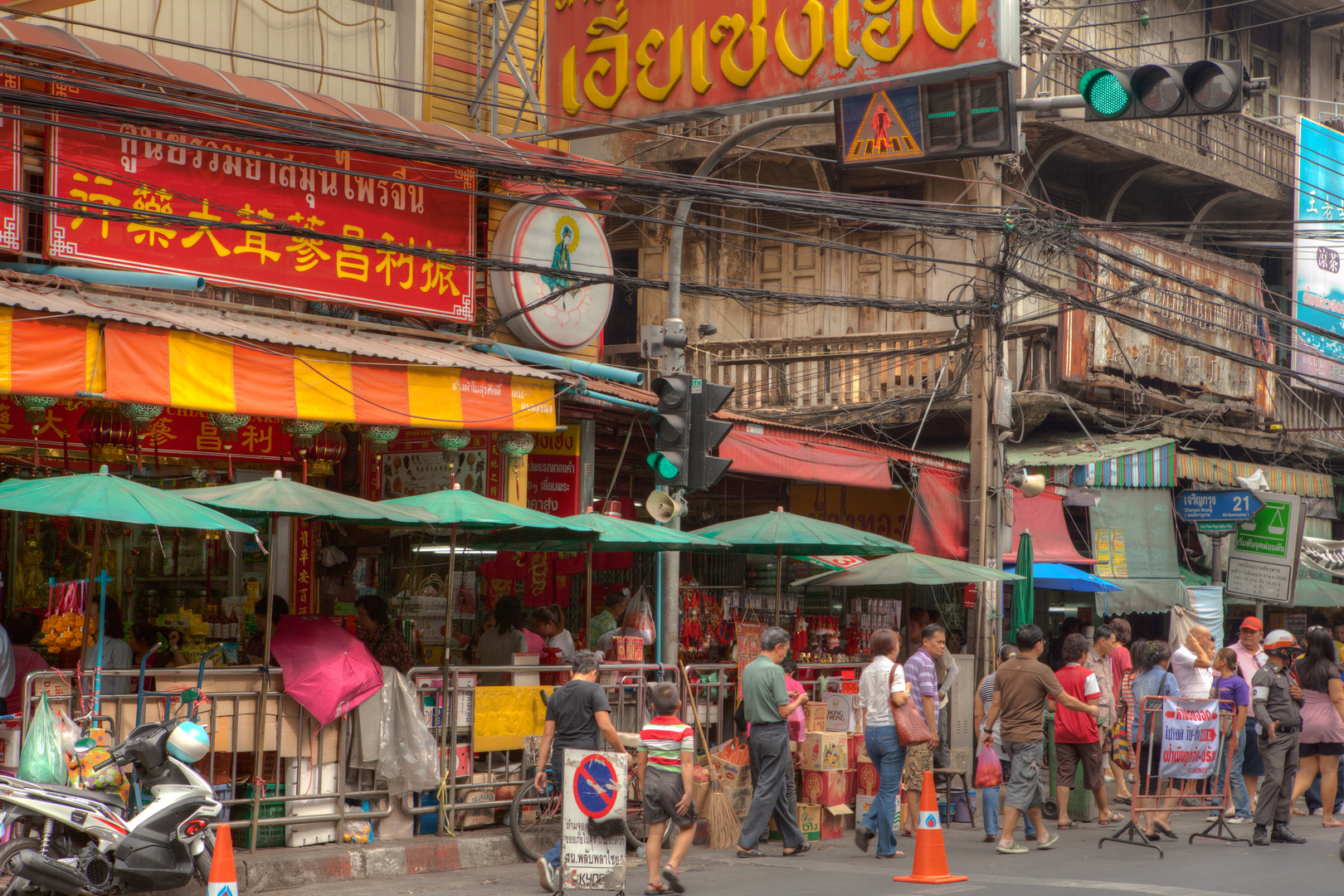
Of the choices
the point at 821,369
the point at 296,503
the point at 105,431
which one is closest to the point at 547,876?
the point at 296,503

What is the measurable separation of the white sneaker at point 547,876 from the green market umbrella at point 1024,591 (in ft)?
30.3

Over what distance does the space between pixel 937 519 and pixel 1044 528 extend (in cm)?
216

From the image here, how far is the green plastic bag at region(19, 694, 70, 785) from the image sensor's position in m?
8.37

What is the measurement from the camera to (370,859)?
32.6 ft

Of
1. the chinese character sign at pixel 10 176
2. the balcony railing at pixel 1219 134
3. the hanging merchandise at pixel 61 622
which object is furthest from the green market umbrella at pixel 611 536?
the balcony railing at pixel 1219 134

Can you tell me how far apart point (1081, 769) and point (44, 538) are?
10545mm

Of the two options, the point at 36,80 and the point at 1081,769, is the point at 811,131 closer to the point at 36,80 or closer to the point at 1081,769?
the point at 1081,769

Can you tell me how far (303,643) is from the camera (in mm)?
10180

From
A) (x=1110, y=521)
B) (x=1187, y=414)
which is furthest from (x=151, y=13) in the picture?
(x=1187, y=414)

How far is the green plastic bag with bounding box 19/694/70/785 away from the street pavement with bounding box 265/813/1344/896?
1.73 m

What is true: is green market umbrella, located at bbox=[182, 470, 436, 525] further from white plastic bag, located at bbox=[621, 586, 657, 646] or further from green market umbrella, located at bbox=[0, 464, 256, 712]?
white plastic bag, located at bbox=[621, 586, 657, 646]

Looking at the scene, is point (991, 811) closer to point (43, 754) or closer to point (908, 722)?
point (908, 722)

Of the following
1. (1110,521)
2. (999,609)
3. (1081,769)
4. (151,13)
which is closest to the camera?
(151,13)

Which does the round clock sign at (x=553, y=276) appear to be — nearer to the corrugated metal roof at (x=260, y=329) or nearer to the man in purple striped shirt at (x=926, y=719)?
the corrugated metal roof at (x=260, y=329)
